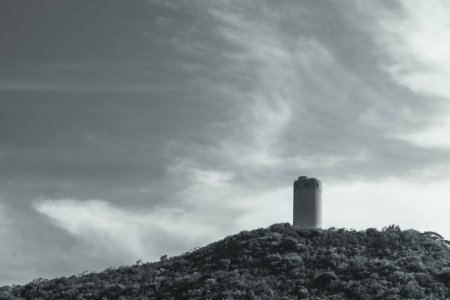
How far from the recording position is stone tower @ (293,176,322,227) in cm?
6506

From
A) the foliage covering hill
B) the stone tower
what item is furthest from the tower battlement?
the foliage covering hill

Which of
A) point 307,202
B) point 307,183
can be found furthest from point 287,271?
point 307,183

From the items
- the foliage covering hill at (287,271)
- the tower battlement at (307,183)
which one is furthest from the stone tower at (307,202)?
the foliage covering hill at (287,271)

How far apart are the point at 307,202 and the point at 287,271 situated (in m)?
21.4

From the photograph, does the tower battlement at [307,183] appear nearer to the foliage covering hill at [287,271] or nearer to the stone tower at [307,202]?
the stone tower at [307,202]

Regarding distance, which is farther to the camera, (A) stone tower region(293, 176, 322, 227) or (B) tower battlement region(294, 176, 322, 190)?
(B) tower battlement region(294, 176, 322, 190)

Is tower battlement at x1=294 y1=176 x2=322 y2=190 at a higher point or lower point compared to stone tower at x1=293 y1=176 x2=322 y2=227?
higher

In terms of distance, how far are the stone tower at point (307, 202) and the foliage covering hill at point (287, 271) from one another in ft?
22.1

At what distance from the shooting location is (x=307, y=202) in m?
66.2

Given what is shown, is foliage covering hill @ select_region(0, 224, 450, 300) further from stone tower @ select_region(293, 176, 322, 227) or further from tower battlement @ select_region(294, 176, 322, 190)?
tower battlement @ select_region(294, 176, 322, 190)

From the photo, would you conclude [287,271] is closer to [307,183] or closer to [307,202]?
[307,202]

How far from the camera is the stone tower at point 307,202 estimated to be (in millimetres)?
65062

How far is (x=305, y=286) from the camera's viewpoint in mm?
42062

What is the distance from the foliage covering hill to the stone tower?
674cm
